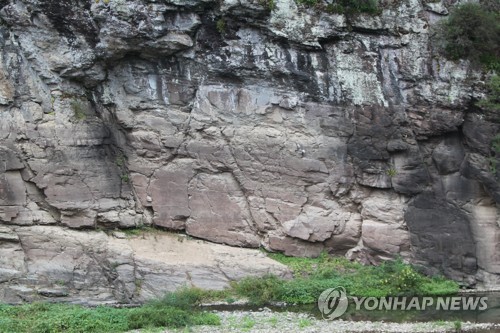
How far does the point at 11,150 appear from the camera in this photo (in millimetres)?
19656

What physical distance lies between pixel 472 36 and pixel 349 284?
322 inches

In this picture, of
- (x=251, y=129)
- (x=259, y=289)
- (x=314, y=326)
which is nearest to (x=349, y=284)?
(x=259, y=289)

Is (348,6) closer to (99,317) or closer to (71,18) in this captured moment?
(71,18)

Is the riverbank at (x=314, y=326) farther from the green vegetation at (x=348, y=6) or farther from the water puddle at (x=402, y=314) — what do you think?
the green vegetation at (x=348, y=6)

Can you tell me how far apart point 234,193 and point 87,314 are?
235 inches

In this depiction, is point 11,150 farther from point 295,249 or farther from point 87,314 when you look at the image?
point 295,249

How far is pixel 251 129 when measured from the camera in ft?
67.7

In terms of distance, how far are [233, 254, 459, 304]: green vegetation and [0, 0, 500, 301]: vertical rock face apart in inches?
29.4

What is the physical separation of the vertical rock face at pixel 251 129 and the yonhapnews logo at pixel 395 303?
4.95 feet

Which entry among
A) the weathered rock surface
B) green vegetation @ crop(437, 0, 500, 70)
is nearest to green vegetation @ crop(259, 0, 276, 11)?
green vegetation @ crop(437, 0, 500, 70)

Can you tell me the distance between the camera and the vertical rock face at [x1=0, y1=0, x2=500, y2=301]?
780 inches

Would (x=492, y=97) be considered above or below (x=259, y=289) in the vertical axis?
above

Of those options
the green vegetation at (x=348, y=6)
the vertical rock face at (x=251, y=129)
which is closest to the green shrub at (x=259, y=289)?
the vertical rock face at (x=251, y=129)

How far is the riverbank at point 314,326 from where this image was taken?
16094 millimetres
